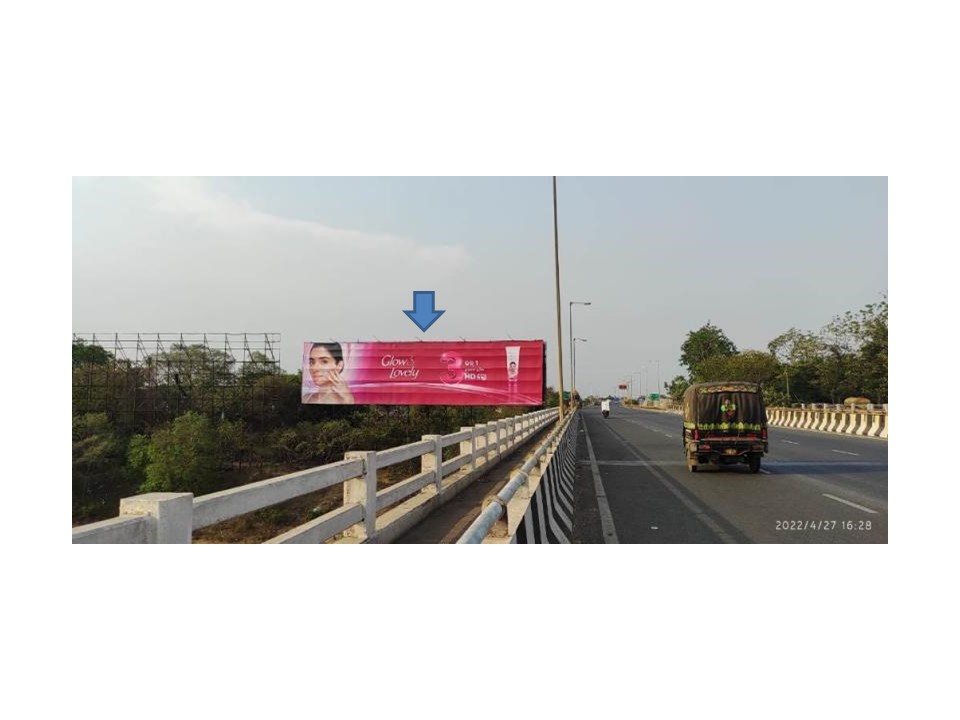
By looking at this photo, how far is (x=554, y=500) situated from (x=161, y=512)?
22.7 ft

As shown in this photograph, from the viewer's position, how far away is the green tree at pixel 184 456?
186ft

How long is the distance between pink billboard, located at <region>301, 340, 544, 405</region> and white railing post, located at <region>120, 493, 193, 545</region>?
3947cm

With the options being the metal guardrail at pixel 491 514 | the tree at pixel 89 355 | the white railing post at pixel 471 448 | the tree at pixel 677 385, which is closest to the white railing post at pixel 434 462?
the metal guardrail at pixel 491 514

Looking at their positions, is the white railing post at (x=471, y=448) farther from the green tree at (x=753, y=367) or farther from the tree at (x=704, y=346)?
the tree at (x=704, y=346)

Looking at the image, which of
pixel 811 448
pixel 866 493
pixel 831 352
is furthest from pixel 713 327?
pixel 866 493

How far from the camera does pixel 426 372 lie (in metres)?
46.2

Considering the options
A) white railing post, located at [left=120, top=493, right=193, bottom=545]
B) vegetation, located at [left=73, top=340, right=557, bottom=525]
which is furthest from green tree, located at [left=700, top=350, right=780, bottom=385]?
white railing post, located at [left=120, top=493, right=193, bottom=545]

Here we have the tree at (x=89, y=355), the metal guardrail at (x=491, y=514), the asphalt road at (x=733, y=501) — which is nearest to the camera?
the metal guardrail at (x=491, y=514)

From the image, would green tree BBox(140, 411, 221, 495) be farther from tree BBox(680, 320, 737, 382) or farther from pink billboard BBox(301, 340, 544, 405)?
tree BBox(680, 320, 737, 382)

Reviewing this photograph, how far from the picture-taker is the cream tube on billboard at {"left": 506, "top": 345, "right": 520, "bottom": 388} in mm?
46031

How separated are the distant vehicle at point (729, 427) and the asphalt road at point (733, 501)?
1.51 ft

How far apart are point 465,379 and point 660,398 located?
97.3 m

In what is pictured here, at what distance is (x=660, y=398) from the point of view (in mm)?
135875

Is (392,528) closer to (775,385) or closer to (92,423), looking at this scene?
(92,423)
